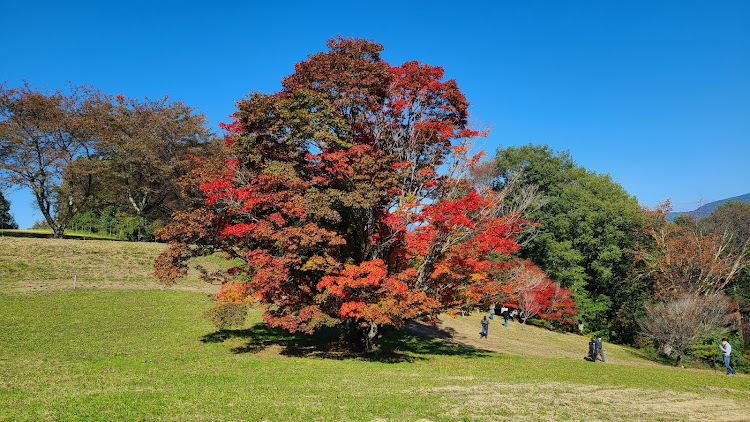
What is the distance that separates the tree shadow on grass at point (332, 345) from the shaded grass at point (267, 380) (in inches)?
4.9

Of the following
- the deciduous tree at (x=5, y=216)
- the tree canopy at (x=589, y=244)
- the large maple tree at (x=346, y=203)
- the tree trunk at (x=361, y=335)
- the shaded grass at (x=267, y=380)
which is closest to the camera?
the shaded grass at (x=267, y=380)

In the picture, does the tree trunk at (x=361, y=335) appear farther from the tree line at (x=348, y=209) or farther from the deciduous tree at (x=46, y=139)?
the deciduous tree at (x=46, y=139)

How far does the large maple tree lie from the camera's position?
15.4 m

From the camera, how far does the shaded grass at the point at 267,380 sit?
8922mm

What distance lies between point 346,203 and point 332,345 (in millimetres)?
8414

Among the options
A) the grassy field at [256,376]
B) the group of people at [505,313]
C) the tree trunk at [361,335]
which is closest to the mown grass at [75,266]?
the grassy field at [256,376]

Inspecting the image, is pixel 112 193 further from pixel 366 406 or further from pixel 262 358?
pixel 366 406

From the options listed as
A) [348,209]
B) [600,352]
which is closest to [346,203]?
[348,209]

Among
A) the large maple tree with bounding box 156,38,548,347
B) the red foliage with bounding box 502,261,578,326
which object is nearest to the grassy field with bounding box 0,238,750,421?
the large maple tree with bounding box 156,38,548,347

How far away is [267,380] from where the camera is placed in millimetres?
11961

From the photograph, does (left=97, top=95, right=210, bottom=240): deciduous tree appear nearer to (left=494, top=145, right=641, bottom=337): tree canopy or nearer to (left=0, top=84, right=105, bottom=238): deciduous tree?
(left=0, top=84, right=105, bottom=238): deciduous tree

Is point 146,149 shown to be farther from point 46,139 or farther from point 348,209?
point 348,209

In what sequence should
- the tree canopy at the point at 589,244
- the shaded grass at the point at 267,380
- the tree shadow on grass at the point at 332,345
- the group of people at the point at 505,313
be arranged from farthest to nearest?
Result: the tree canopy at the point at 589,244 < the group of people at the point at 505,313 < the tree shadow on grass at the point at 332,345 < the shaded grass at the point at 267,380

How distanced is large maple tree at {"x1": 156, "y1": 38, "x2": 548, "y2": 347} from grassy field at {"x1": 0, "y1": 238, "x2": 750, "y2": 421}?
8.37ft
